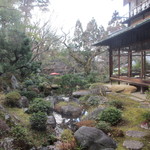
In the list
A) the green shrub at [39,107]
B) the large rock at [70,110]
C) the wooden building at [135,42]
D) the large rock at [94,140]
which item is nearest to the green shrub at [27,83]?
the large rock at [70,110]

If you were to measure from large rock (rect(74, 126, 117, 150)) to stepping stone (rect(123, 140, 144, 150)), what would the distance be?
11.1 inches

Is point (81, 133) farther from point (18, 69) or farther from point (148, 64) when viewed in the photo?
point (148, 64)

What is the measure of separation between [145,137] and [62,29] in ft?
53.2

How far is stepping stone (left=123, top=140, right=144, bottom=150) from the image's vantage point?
4062 millimetres

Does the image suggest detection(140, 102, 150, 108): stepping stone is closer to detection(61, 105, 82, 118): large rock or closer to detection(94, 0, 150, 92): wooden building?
detection(94, 0, 150, 92): wooden building

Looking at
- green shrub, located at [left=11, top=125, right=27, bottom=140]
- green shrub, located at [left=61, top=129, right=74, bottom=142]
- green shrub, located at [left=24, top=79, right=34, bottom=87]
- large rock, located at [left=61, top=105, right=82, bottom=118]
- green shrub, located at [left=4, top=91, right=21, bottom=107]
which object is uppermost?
green shrub, located at [left=24, top=79, right=34, bottom=87]

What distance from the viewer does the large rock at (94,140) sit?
420 cm

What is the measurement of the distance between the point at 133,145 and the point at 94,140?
0.91 metres

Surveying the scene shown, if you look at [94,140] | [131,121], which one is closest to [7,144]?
[94,140]

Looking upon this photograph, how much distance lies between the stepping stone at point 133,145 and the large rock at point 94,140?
0.28m

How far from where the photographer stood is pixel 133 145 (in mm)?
4191

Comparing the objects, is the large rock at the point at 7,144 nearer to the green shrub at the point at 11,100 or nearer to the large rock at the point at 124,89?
the green shrub at the point at 11,100

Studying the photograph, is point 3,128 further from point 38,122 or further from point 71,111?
point 71,111

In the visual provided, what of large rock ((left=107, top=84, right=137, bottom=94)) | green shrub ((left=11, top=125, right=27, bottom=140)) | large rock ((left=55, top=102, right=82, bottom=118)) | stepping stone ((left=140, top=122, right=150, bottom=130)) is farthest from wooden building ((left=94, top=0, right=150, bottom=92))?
green shrub ((left=11, top=125, right=27, bottom=140))
